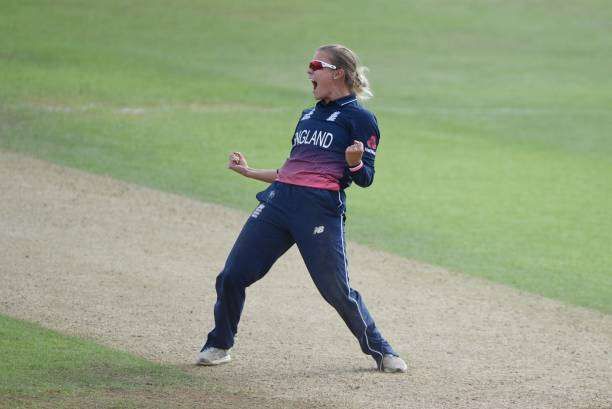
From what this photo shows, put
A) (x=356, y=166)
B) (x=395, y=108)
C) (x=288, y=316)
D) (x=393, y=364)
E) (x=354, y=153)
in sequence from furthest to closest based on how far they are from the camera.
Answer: (x=395, y=108) < (x=288, y=316) < (x=393, y=364) < (x=356, y=166) < (x=354, y=153)

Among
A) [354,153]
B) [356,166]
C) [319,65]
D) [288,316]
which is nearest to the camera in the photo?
[354,153]

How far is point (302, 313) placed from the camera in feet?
32.7

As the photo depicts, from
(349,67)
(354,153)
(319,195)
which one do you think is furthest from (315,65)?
(319,195)

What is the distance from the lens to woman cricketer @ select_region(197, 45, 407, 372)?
7609 mm

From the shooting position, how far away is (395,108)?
933 inches

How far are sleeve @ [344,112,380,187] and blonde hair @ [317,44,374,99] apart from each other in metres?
0.22

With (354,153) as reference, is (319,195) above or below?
below

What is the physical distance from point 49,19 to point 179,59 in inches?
201

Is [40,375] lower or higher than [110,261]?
lower

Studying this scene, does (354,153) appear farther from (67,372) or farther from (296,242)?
(67,372)

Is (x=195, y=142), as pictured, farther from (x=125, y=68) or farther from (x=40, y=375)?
(x=40, y=375)

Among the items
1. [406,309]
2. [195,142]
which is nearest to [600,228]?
[406,309]

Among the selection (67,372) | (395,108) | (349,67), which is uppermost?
(395,108)

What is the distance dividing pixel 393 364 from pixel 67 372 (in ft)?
7.75
